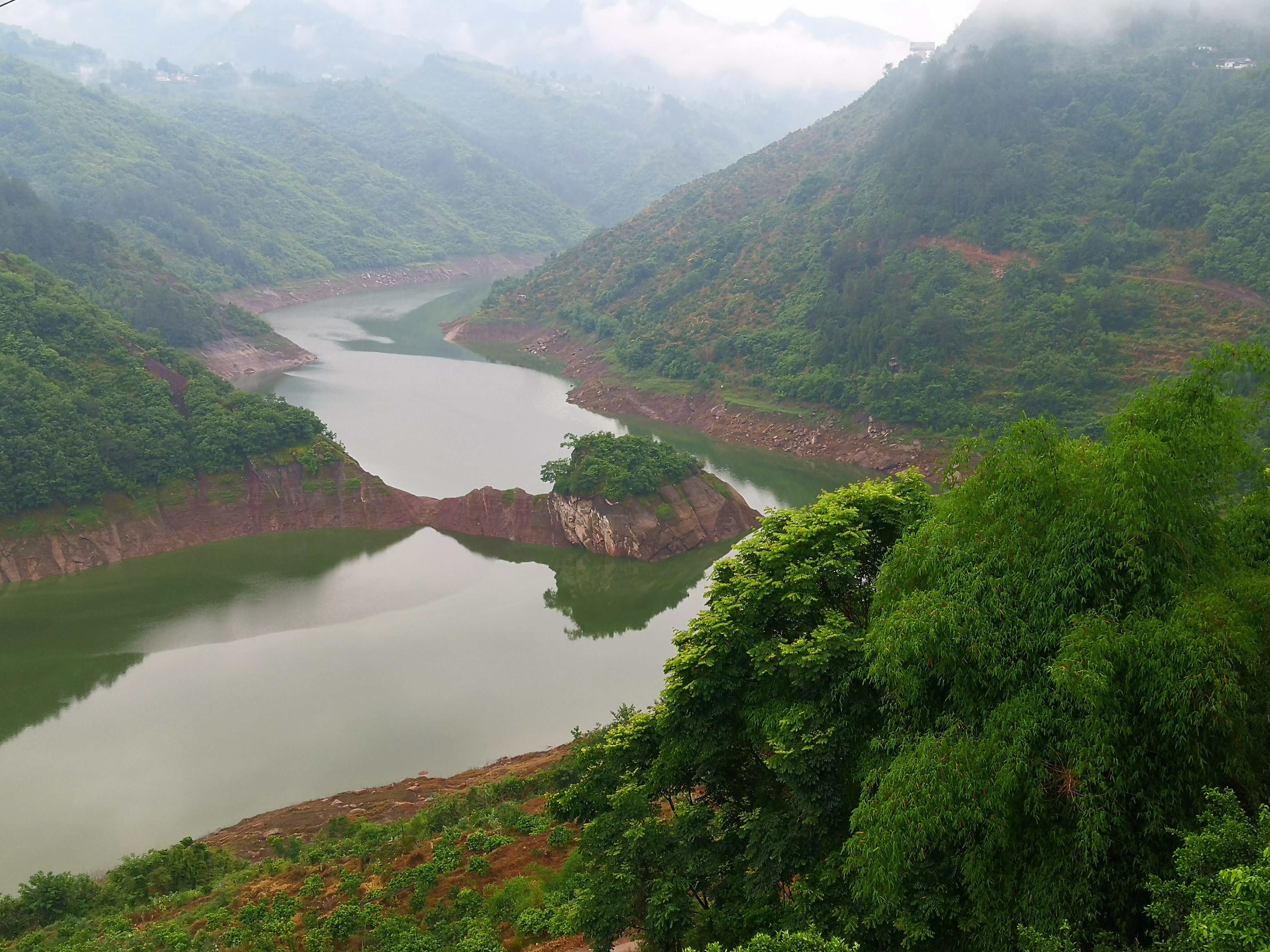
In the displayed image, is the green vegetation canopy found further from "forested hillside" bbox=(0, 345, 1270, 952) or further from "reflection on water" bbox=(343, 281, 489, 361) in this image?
"reflection on water" bbox=(343, 281, 489, 361)

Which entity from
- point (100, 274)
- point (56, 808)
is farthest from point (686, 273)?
point (56, 808)

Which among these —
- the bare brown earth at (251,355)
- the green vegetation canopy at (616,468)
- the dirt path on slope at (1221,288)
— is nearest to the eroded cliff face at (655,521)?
the green vegetation canopy at (616,468)

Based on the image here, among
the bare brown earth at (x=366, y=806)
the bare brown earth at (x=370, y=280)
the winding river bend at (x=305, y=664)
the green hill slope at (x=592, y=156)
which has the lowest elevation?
the bare brown earth at (x=366, y=806)

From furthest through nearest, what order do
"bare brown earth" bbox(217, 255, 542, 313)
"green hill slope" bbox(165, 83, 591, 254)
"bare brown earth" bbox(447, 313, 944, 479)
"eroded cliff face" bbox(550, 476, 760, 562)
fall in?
"green hill slope" bbox(165, 83, 591, 254) < "bare brown earth" bbox(217, 255, 542, 313) < "bare brown earth" bbox(447, 313, 944, 479) < "eroded cliff face" bbox(550, 476, 760, 562)

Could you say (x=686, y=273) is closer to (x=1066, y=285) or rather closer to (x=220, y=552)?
(x=1066, y=285)

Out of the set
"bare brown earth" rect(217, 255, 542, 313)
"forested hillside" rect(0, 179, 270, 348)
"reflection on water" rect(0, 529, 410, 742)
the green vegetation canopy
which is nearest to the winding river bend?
"reflection on water" rect(0, 529, 410, 742)

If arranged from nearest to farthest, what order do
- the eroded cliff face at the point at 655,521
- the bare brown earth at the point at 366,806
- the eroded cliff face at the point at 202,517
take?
the bare brown earth at the point at 366,806 → the eroded cliff face at the point at 202,517 → the eroded cliff face at the point at 655,521

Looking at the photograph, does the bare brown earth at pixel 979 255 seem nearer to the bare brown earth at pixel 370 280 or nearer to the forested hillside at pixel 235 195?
the bare brown earth at pixel 370 280

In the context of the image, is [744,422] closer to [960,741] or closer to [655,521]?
[655,521]
